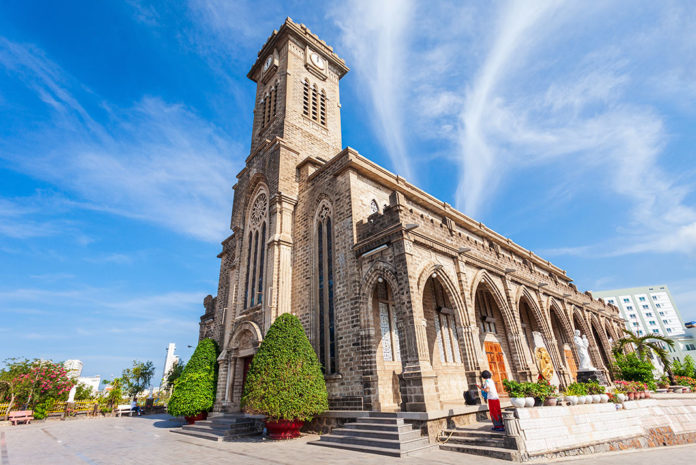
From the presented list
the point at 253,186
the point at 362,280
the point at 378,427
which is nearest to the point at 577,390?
the point at 378,427

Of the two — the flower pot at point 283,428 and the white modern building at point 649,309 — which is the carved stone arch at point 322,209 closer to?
the flower pot at point 283,428

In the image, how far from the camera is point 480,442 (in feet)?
26.1

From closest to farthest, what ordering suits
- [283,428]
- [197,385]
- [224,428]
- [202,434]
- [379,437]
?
[379,437] < [283,428] < [202,434] < [224,428] < [197,385]

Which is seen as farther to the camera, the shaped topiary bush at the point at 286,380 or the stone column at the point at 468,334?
the stone column at the point at 468,334

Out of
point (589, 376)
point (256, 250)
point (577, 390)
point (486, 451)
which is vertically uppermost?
point (256, 250)

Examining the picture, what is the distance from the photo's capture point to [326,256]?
14.1m

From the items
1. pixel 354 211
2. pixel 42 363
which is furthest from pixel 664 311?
pixel 42 363

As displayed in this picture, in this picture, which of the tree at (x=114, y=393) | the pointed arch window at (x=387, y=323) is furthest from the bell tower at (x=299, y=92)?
the tree at (x=114, y=393)

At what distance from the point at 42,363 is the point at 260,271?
18.7 metres

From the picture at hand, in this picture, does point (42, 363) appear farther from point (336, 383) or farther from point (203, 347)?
point (336, 383)

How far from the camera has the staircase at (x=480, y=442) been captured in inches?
284

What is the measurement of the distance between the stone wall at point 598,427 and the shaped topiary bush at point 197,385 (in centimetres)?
1332

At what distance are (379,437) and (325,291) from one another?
233 inches

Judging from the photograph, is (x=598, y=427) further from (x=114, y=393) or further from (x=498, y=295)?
(x=114, y=393)
